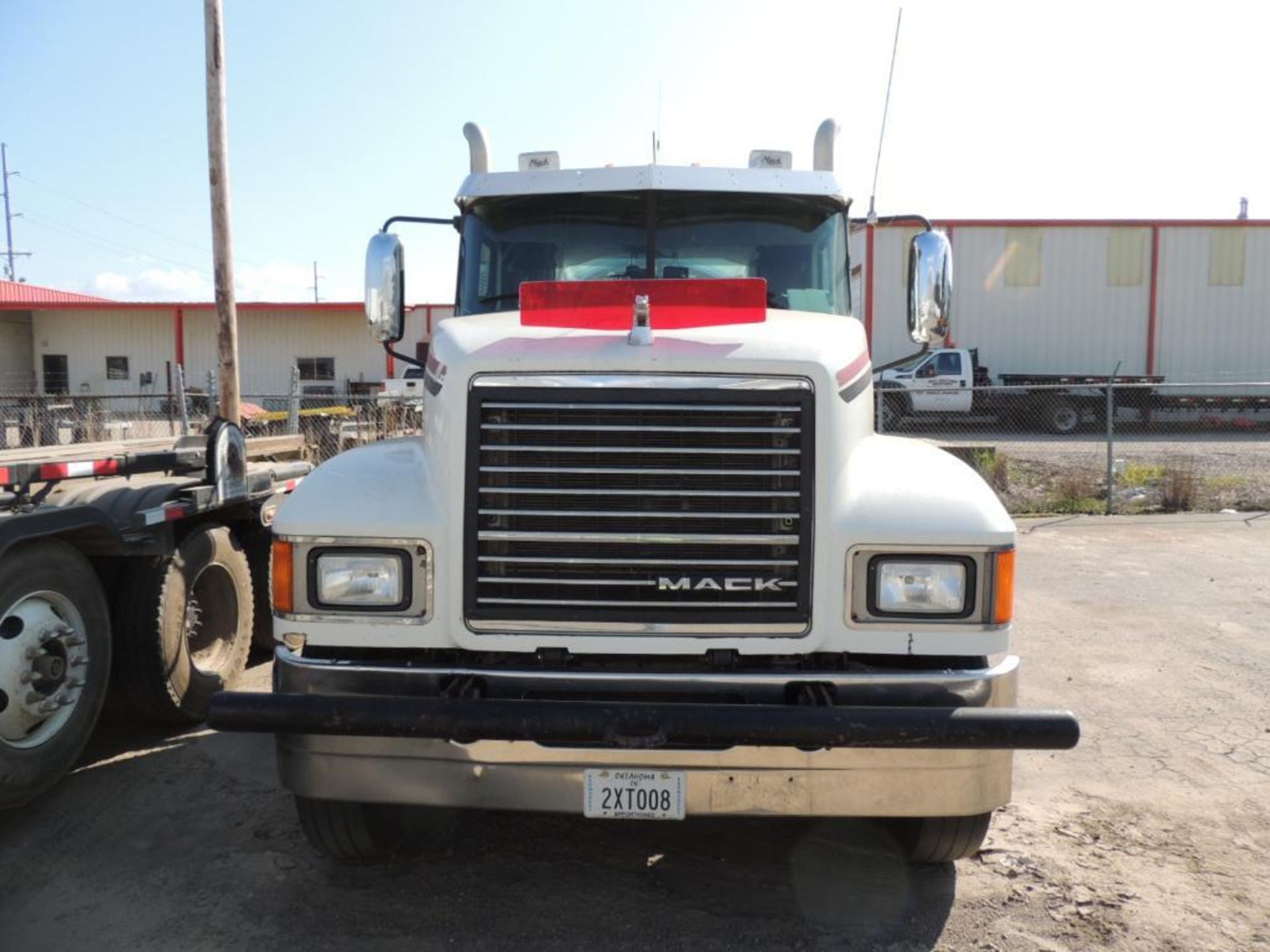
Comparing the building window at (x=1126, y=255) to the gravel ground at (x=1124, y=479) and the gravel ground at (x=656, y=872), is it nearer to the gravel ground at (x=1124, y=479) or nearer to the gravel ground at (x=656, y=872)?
the gravel ground at (x=1124, y=479)

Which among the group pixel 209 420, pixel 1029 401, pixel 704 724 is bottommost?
pixel 704 724

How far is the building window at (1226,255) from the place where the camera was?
28.2 metres

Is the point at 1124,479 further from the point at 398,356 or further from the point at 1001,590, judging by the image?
the point at 1001,590

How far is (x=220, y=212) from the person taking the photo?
10516 mm

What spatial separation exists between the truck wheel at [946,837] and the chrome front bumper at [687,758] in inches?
13.3

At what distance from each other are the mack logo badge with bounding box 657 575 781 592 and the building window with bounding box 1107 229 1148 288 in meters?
28.6

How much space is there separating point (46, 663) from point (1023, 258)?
2810 centimetres

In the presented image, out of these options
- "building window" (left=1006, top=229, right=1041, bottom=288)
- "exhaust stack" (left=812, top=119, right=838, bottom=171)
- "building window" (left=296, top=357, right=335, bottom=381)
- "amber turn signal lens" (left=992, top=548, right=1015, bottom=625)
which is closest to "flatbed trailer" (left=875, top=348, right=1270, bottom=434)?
"building window" (left=1006, top=229, right=1041, bottom=288)

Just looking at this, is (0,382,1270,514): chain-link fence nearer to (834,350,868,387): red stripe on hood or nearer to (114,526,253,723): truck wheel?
(114,526,253,723): truck wheel

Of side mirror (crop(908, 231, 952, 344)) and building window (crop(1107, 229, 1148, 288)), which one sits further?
building window (crop(1107, 229, 1148, 288))

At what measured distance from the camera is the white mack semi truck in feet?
9.75

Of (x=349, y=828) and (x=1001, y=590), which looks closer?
(x=1001, y=590)

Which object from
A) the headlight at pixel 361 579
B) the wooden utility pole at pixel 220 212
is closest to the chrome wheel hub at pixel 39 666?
the headlight at pixel 361 579

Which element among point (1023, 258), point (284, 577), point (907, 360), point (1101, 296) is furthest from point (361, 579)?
point (1101, 296)
